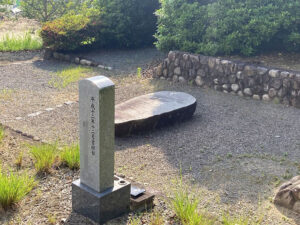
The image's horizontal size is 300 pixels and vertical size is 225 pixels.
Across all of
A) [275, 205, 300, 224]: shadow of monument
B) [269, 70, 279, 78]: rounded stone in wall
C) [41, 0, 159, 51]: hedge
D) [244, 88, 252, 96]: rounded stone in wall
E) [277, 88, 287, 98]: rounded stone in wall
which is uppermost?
[41, 0, 159, 51]: hedge

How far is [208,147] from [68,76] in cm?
457

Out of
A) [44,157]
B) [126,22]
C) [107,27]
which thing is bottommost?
[44,157]

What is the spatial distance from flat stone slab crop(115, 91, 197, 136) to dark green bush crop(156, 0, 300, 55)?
2274 millimetres

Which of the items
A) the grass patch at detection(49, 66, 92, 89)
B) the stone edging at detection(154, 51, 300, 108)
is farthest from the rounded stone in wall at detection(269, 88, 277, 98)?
the grass patch at detection(49, 66, 92, 89)

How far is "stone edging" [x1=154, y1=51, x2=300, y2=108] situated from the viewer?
8086 millimetres

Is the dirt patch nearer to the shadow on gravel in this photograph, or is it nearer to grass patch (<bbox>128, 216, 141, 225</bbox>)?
the shadow on gravel

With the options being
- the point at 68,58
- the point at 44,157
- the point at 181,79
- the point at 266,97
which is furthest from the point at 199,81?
the point at 44,157

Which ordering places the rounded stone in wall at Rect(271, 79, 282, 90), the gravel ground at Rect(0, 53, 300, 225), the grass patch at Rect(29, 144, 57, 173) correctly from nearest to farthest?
1. the gravel ground at Rect(0, 53, 300, 225)
2. the grass patch at Rect(29, 144, 57, 173)
3. the rounded stone in wall at Rect(271, 79, 282, 90)

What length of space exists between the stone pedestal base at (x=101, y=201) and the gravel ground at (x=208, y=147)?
0.38 feet

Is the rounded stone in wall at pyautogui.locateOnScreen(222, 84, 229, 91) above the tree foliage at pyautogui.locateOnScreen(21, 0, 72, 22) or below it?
below

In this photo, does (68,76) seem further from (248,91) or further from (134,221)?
A: (134,221)

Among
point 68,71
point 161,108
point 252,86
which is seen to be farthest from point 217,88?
point 68,71

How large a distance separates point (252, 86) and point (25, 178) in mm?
5034

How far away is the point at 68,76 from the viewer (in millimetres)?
9898
